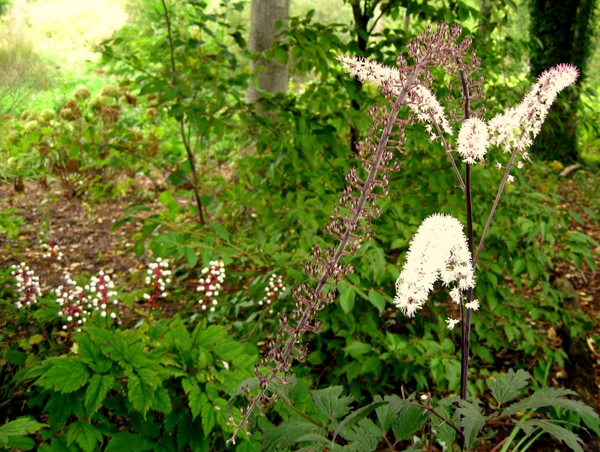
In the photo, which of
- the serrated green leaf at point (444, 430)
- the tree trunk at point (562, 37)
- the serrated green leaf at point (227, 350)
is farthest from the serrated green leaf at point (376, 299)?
the tree trunk at point (562, 37)

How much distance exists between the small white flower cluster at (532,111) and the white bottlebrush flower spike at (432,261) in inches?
8.6

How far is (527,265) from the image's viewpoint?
229 centimetres

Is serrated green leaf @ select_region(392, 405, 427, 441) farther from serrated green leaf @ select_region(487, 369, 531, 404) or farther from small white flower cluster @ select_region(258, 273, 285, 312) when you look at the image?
small white flower cluster @ select_region(258, 273, 285, 312)

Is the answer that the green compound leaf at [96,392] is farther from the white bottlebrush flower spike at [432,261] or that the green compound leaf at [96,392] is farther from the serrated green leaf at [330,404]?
the white bottlebrush flower spike at [432,261]

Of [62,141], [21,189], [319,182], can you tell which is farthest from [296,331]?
[21,189]

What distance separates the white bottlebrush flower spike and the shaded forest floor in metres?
2.46

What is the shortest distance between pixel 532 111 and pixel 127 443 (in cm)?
153

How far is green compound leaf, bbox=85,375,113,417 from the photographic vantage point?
53.9 inches

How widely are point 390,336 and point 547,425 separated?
1.29 meters

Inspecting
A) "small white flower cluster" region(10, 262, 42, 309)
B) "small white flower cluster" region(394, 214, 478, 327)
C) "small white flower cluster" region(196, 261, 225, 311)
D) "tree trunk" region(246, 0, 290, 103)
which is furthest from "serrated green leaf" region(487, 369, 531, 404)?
"tree trunk" region(246, 0, 290, 103)

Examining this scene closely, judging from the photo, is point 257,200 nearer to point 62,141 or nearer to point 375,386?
point 375,386

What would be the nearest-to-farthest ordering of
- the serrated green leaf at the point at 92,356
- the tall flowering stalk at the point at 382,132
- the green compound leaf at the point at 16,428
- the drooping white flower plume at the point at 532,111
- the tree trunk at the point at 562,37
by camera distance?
the tall flowering stalk at the point at 382,132
the drooping white flower plume at the point at 532,111
the green compound leaf at the point at 16,428
the serrated green leaf at the point at 92,356
the tree trunk at the point at 562,37

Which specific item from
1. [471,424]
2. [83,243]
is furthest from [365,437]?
[83,243]

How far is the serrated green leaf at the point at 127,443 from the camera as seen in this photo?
146 centimetres
